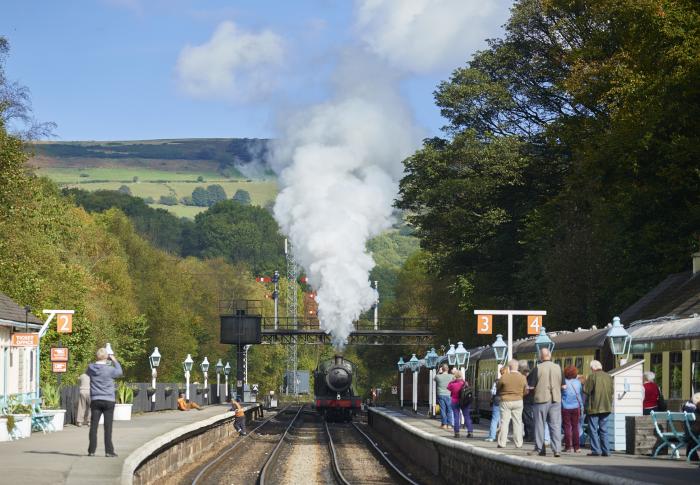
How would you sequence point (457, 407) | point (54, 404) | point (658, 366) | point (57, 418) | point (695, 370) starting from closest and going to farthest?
point (695, 370), point (457, 407), point (658, 366), point (57, 418), point (54, 404)

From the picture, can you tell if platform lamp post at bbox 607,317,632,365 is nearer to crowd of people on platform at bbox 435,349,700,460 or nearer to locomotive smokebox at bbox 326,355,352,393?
crowd of people on platform at bbox 435,349,700,460

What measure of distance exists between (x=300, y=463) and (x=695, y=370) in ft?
41.6

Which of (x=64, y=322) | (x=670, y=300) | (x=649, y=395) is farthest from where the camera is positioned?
(x=64, y=322)

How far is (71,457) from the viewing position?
23562 mm

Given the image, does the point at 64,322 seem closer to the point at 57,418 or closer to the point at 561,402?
the point at 57,418

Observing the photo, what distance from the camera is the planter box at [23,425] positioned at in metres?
30.8

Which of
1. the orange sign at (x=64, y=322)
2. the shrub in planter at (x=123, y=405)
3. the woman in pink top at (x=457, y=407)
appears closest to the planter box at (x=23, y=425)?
the woman in pink top at (x=457, y=407)

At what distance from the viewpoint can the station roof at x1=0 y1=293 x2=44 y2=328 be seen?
1515 inches

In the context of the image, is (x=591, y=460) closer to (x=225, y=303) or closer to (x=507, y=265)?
(x=507, y=265)

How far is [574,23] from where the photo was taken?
6781 cm

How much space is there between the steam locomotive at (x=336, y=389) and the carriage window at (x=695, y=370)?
1548 inches

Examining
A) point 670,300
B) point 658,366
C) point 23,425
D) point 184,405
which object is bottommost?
point 184,405

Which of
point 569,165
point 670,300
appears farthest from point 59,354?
point 569,165

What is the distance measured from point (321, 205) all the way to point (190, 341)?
39395 mm
